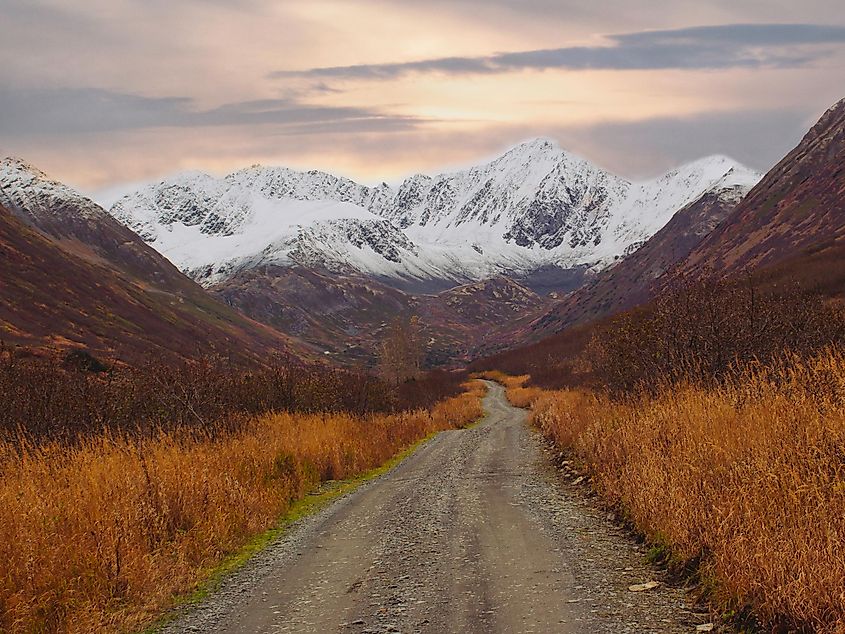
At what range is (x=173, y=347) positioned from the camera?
470 ft

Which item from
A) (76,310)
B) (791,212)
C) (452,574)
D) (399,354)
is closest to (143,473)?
(452,574)

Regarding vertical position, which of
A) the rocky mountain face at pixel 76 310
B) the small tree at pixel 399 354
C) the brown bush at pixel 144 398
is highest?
the rocky mountain face at pixel 76 310

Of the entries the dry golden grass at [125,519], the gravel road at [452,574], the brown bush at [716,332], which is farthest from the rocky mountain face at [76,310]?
the gravel road at [452,574]

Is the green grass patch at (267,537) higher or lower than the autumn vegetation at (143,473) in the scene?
lower

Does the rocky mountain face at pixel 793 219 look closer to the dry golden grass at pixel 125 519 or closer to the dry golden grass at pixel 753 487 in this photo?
the dry golden grass at pixel 753 487

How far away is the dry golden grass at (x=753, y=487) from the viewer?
6.71 m

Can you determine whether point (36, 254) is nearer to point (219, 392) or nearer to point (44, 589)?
point (219, 392)

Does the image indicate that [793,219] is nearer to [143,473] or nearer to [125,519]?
[143,473]

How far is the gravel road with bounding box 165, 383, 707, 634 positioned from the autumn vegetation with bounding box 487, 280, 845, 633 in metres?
0.64

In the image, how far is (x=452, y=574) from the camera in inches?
369

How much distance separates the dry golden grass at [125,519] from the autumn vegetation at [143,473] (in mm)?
23

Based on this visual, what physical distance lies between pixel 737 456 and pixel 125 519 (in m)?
8.52

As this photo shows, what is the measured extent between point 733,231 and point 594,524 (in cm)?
18410

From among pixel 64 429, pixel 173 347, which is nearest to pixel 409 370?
pixel 173 347
